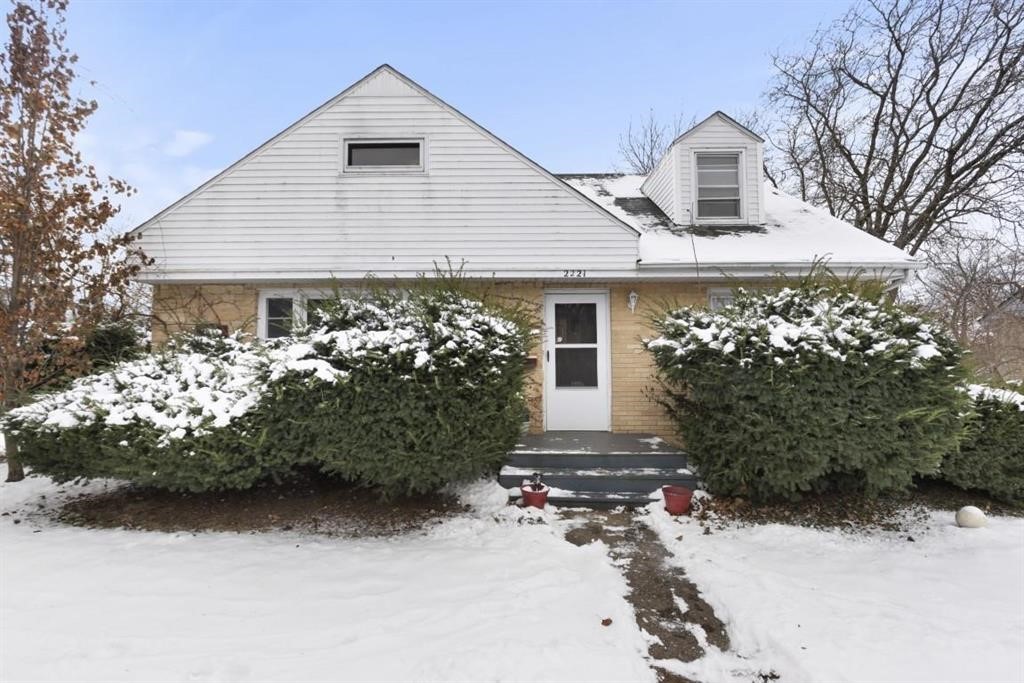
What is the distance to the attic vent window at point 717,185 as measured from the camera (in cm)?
907

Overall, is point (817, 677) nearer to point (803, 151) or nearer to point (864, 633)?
point (864, 633)

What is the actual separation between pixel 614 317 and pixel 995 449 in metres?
4.78

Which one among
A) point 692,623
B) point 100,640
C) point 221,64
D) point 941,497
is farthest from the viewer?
point 221,64

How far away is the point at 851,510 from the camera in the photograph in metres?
5.18

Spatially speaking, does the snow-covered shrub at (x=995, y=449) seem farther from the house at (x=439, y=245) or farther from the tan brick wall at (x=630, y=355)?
the tan brick wall at (x=630, y=355)

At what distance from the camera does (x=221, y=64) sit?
1070cm

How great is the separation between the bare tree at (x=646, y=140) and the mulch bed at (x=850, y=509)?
61.3ft

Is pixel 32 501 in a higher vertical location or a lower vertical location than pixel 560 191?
lower

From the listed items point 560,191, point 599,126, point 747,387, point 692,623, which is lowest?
point 692,623

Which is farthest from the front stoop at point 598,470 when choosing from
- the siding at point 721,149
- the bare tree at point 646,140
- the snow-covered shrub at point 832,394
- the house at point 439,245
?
the bare tree at point 646,140

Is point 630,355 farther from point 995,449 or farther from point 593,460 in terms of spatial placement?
point 995,449

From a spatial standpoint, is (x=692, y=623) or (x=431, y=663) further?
(x=692, y=623)

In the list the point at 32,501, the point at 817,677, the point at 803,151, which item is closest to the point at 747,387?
the point at 817,677

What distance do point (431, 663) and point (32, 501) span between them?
622 centimetres
